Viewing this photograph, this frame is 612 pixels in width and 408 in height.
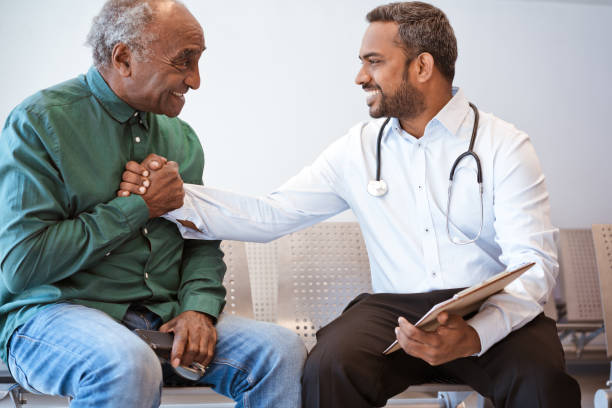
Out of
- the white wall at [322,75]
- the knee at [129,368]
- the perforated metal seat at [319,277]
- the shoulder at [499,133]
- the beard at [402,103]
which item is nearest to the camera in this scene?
the knee at [129,368]

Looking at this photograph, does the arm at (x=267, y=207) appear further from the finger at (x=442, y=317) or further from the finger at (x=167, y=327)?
the finger at (x=442, y=317)

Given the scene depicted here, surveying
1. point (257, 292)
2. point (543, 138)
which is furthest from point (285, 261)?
point (543, 138)

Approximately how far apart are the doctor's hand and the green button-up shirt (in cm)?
60

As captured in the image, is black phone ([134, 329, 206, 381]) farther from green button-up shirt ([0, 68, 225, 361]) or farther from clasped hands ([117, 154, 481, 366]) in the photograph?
green button-up shirt ([0, 68, 225, 361])

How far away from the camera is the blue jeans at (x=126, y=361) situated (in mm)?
1424

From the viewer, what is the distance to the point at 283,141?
3.97m

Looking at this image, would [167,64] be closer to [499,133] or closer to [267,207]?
[267,207]

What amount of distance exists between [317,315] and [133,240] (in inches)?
37.3

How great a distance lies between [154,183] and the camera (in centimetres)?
175

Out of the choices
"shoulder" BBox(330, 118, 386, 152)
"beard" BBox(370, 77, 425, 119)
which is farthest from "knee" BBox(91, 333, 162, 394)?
"beard" BBox(370, 77, 425, 119)

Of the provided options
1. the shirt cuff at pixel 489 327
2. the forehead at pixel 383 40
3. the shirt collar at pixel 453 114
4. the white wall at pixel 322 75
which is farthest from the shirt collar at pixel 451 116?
the white wall at pixel 322 75

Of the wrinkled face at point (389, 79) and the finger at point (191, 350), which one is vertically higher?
the wrinkled face at point (389, 79)

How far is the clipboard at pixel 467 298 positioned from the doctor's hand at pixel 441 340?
0.02 meters

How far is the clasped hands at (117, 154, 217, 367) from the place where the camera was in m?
1.66
